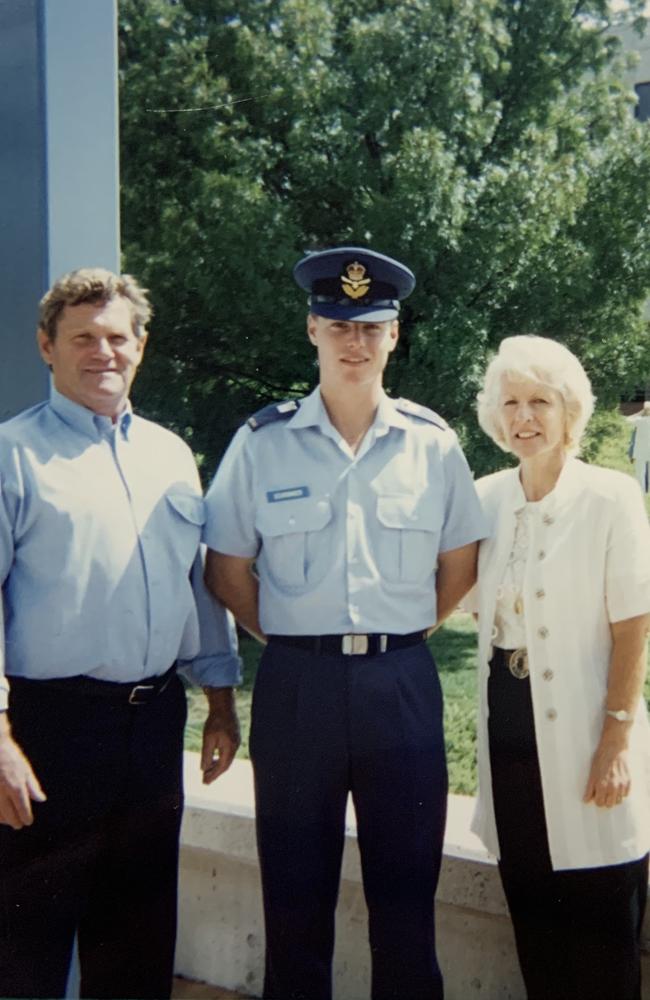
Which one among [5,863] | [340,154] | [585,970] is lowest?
[585,970]

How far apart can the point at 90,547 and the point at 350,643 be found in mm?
595

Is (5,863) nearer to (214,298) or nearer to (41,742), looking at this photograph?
(41,742)

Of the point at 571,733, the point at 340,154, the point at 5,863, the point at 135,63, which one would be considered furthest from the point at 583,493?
the point at 135,63

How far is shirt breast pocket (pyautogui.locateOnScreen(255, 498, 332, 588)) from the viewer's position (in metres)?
2.45

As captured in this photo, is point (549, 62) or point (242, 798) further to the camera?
point (549, 62)

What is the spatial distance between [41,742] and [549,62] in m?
11.4

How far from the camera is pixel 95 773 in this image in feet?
7.31

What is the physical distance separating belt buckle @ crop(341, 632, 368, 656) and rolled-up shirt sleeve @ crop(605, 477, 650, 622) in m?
0.53

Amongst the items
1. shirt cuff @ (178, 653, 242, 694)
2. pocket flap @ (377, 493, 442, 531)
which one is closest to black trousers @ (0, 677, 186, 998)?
shirt cuff @ (178, 653, 242, 694)

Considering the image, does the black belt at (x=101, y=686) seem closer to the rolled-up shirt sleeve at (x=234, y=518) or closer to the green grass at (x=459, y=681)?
the rolled-up shirt sleeve at (x=234, y=518)

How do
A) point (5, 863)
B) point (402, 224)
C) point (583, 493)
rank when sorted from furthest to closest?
point (402, 224), point (583, 493), point (5, 863)

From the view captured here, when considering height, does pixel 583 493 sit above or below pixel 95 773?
above

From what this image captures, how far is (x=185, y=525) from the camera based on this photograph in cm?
245

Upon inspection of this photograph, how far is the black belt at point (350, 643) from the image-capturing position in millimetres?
2389
